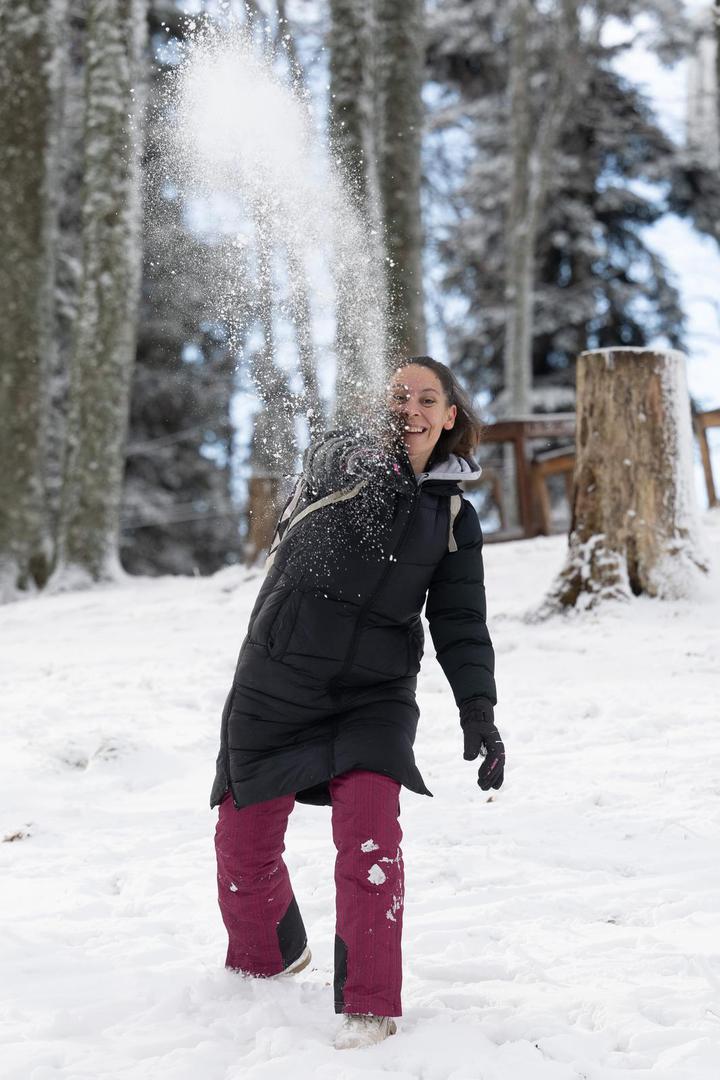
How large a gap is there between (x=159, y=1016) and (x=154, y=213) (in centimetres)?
291

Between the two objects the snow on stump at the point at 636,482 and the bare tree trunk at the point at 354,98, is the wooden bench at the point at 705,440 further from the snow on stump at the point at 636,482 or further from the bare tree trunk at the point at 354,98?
the snow on stump at the point at 636,482

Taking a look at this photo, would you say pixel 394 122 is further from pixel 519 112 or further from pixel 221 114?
pixel 519 112

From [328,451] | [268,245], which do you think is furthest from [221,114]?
[328,451]

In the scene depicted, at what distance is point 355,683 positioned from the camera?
2.54 m

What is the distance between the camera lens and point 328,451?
2.67m

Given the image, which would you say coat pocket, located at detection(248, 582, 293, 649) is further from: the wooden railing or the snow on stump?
the wooden railing

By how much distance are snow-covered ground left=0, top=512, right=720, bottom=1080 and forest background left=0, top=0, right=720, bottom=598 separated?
1.42 m

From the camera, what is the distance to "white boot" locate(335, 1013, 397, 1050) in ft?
7.59

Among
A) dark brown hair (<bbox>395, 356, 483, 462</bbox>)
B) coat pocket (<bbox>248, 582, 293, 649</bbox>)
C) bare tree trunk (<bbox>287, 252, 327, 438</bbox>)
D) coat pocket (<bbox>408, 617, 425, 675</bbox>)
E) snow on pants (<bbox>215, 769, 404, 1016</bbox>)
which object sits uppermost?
bare tree trunk (<bbox>287, 252, 327, 438</bbox>)

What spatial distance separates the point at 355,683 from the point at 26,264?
27.3 feet

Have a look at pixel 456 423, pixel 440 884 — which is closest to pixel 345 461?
pixel 456 423

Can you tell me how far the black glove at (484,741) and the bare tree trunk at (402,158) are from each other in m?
6.72

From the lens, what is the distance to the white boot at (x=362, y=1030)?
2.31 metres

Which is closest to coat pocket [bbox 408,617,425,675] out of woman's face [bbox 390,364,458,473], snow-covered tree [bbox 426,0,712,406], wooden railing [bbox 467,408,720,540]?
woman's face [bbox 390,364,458,473]
